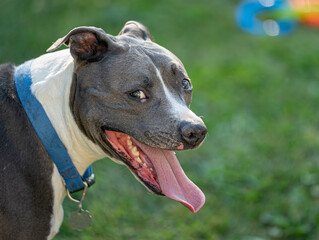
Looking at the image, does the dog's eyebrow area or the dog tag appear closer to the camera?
the dog's eyebrow area

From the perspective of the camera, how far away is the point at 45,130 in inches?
113

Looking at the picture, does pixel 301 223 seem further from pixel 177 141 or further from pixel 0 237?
pixel 0 237

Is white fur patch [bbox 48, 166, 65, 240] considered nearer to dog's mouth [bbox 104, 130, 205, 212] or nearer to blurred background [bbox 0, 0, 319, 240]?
dog's mouth [bbox 104, 130, 205, 212]

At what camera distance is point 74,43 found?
2.90 meters

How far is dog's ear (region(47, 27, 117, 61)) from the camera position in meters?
2.88

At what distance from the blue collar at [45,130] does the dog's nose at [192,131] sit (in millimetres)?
689

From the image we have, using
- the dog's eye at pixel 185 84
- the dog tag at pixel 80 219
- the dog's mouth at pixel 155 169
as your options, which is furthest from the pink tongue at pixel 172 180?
the dog tag at pixel 80 219

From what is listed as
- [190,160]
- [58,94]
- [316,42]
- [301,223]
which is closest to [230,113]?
[190,160]

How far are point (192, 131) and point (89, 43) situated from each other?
797 millimetres

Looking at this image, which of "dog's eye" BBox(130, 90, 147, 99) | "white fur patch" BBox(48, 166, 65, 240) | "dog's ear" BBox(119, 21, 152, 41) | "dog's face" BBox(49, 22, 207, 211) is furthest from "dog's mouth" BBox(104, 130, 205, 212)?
"dog's ear" BBox(119, 21, 152, 41)

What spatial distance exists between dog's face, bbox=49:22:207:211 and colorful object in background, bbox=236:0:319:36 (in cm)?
579

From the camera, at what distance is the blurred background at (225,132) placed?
4.36 metres

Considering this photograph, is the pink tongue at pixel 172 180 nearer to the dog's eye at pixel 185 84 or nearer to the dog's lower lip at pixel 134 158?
the dog's lower lip at pixel 134 158

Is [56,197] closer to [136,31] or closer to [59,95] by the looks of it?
[59,95]
